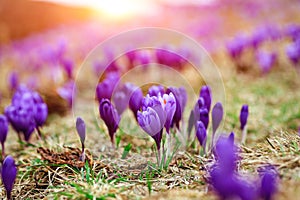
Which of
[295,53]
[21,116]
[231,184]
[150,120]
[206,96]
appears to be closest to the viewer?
[231,184]

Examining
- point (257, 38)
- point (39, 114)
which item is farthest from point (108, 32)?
point (39, 114)

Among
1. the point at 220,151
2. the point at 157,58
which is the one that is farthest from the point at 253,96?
the point at 220,151

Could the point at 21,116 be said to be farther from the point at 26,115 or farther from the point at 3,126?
the point at 3,126

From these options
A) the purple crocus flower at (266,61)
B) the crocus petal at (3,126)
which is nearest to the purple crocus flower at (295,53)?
the purple crocus flower at (266,61)

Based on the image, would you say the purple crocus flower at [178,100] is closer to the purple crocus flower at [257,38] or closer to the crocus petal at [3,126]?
the crocus petal at [3,126]

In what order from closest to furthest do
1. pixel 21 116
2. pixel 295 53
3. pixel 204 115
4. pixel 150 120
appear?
pixel 150 120 → pixel 204 115 → pixel 21 116 → pixel 295 53

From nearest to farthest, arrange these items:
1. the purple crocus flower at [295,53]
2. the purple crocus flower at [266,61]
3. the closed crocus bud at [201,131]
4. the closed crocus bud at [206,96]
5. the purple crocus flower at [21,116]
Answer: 1. the closed crocus bud at [201,131]
2. the closed crocus bud at [206,96]
3. the purple crocus flower at [21,116]
4. the purple crocus flower at [295,53]
5. the purple crocus flower at [266,61]

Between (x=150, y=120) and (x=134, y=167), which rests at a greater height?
(x=150, y=120)

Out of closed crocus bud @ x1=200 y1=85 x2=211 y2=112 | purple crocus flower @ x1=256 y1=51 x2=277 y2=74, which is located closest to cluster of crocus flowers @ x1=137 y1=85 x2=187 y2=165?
closed crocus bud @ x1=200 y1=85 x2=211 y2=112
